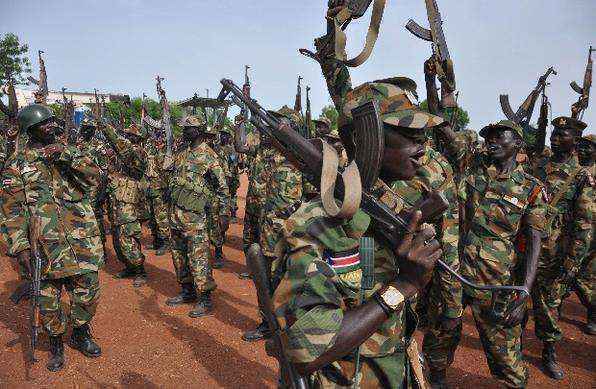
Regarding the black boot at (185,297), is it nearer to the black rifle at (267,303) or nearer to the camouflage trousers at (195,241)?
the camouflage trousers at (195,241)

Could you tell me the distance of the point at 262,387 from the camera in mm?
3980

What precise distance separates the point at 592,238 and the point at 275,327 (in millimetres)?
5824

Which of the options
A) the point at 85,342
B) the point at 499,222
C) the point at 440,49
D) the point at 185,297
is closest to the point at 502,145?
the point at 499,222

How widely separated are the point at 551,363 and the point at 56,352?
5.84m

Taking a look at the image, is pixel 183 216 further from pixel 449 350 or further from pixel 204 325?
pixel 449 350

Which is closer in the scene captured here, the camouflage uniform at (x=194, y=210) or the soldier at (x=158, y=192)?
the camouflage uniform at (x=194, y=210)

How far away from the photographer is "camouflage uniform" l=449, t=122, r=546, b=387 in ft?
10.6

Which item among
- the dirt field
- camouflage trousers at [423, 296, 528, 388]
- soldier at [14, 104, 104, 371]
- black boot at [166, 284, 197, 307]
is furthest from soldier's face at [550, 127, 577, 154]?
soldier at [14, 104, 104, 371]

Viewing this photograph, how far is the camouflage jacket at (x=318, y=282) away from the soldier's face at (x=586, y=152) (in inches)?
221

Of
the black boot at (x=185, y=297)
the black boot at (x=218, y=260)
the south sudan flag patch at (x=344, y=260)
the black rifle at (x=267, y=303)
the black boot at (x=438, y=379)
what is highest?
the south sudan flag patch at (x=344, y=260)

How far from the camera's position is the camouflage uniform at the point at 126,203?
6953 mm

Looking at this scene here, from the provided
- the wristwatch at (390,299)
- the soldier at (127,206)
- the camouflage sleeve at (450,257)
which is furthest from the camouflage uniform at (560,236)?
the soldier at (127,206)

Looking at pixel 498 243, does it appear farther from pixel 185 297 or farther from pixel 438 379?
pixel 185 297

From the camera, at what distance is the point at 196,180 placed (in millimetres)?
5734
